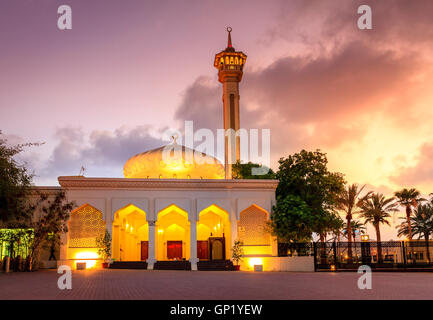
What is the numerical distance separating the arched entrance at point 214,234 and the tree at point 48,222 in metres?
6.92

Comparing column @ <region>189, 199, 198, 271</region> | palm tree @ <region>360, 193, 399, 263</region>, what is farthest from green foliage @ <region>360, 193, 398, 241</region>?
column @ <region>189, 199, 198, 271</region>

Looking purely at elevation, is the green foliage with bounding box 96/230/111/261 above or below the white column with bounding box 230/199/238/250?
below

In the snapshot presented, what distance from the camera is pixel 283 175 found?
81.3 ft

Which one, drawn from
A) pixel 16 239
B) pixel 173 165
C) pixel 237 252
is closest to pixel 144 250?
pixel 173 165

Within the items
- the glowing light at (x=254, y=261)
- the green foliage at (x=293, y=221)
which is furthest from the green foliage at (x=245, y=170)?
the glowing light at (x=254, y=261)

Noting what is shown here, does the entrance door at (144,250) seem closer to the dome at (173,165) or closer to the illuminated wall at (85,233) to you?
the dome at (173,165)

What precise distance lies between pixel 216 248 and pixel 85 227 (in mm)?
7373

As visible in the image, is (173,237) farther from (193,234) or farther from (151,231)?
(151,231)

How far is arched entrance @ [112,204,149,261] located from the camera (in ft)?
75.9

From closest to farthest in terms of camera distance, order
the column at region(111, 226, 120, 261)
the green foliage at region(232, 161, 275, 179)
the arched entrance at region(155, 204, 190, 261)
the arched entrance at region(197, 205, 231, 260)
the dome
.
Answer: the column at region(111, 226, 120, 261)
the arched entrance at region(197, 205, 231, 260)
the arched entrance at region(155, 204, 190, 261)
the dome
the green foliage at region(232, 161, 275, 179)

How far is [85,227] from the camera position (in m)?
22.2

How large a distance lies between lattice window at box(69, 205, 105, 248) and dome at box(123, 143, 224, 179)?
7.03 meters

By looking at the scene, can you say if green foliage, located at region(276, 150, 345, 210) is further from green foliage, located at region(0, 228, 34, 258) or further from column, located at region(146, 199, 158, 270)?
green foliage, located at region(0, 228, 34, 258)
